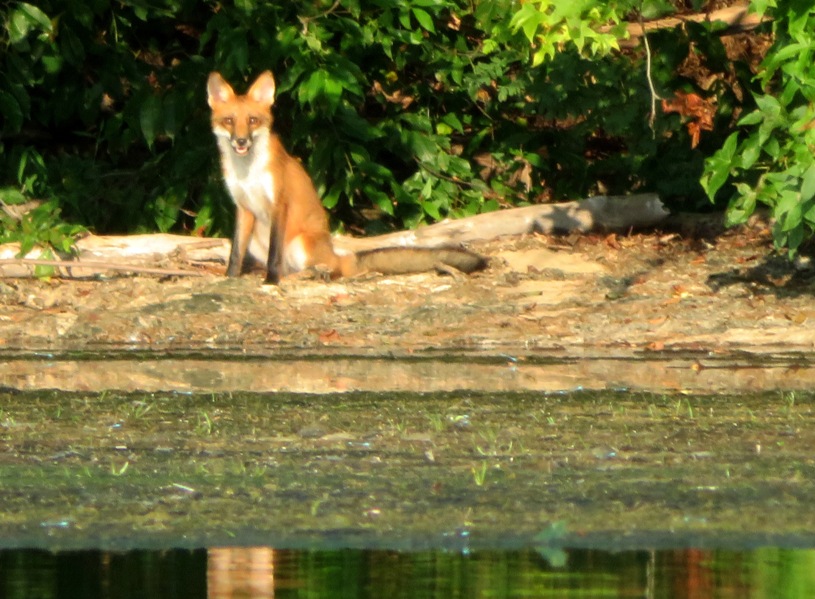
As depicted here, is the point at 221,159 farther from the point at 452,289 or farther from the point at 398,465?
the point at 398,465

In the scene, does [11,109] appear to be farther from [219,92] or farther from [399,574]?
[399,574]

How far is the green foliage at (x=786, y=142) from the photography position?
Result: 6852mm

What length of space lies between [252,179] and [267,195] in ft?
0.54

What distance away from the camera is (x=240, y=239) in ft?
33.4

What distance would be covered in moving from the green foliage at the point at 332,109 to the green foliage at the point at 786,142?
95.3 inches

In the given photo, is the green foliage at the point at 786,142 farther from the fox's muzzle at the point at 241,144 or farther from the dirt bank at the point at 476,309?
the fox's muzzle at the point at 241,144

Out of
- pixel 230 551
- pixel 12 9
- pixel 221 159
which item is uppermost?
pixel 12 9

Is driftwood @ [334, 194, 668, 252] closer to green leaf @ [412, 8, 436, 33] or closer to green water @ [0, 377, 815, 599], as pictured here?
green leaf @ [412, 8, 436, 33]

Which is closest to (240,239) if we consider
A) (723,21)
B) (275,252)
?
(275,252)

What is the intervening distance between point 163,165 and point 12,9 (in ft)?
7.19

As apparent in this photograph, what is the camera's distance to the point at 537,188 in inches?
476

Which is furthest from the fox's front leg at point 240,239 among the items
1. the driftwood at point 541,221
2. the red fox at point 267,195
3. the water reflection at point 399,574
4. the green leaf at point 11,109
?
the water reflection at point 399,574

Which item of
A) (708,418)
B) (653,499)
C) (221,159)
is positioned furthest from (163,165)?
(653,499)

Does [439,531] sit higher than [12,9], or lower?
lower
